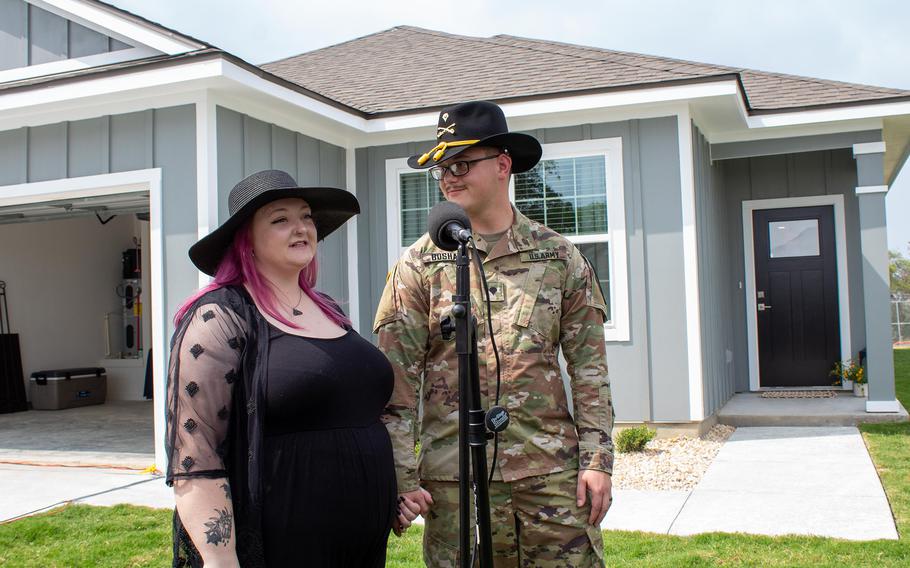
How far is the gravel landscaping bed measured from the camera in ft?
Result: 18.8

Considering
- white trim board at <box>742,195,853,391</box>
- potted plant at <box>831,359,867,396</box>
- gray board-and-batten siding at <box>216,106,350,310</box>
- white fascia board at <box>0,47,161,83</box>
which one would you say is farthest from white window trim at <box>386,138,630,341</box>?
potted plant at <box>831,359,867,396</box>

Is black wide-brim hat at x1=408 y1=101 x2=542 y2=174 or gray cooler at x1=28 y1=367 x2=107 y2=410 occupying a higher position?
black wide-brim hat at x1=408 y1=101 x2=542 y2=174

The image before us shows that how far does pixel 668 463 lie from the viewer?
628 cm

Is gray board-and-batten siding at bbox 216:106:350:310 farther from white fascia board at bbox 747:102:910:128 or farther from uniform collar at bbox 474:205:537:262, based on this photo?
white fascia board at bbox 747:102:910:128

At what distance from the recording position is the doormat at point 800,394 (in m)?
9.20

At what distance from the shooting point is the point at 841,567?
3.71 metres

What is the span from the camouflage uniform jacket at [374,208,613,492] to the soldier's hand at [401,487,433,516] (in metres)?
0.02

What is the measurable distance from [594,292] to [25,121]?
19.8ft

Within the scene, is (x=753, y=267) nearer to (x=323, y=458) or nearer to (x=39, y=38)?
(x=39, y=38)

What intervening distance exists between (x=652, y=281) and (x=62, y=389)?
325 inches

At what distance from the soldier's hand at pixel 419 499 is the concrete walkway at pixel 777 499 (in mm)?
2609

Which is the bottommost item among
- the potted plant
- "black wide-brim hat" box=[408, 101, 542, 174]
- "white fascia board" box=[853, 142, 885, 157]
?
the potted plant

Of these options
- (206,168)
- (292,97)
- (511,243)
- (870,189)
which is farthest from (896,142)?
(511,243)

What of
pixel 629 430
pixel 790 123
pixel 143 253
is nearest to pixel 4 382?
pixel 143 253
